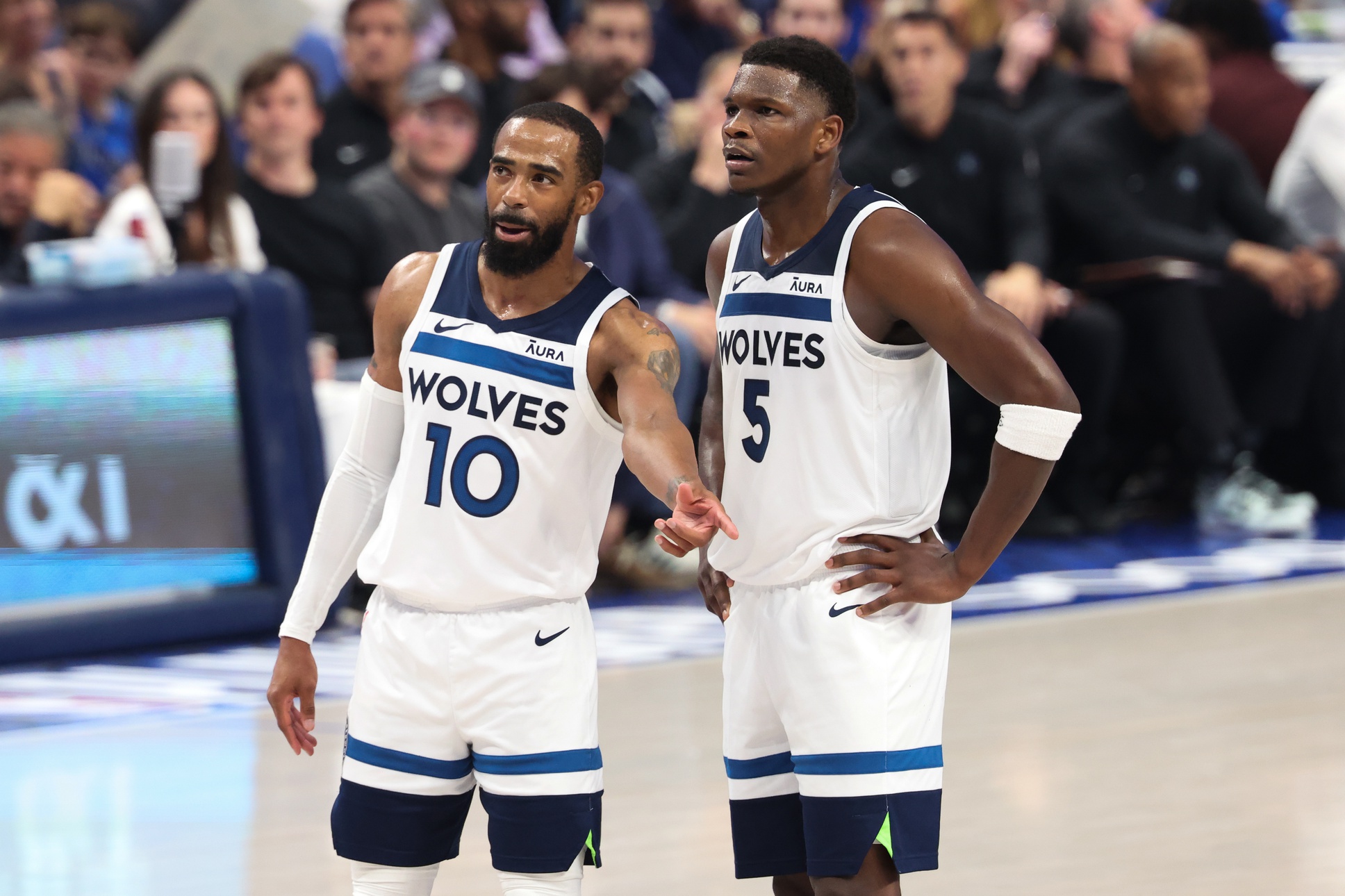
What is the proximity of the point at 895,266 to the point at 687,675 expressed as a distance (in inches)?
125

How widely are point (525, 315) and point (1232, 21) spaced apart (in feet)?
23.6

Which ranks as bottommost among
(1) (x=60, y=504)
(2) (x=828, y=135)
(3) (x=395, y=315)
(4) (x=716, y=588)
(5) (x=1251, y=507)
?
(5) (x=1251, y=507)

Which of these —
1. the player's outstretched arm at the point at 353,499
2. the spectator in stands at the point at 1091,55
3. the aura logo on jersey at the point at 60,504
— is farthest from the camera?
the spectator in stands at the point at 1091,55

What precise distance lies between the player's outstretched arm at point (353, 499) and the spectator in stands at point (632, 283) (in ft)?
12.7

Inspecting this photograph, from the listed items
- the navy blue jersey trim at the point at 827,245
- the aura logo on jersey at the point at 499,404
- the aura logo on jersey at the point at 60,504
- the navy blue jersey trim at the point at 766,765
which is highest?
the navy blue jersey trim at the point at 827,245

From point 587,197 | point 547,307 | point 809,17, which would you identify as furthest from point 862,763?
point 809,17

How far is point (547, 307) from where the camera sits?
3082 millimetres

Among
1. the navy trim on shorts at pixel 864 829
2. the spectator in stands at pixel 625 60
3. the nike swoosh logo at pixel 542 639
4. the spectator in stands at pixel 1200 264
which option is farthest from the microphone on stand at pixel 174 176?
the navy trim on shorts at pixel 864 829

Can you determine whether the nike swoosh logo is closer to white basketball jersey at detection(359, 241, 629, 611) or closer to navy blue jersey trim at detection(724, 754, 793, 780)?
white basketball jersey at detection(359, 241, 629, 611)

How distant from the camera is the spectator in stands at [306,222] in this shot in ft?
23.7

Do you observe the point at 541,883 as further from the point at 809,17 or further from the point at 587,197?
the point at 809,17

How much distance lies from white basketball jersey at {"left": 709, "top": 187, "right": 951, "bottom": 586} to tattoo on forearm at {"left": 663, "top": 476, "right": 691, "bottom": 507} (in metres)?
0.38

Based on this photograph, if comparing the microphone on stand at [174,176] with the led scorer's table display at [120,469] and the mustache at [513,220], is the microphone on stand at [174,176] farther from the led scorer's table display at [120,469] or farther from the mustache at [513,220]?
the mustache at [513,220]

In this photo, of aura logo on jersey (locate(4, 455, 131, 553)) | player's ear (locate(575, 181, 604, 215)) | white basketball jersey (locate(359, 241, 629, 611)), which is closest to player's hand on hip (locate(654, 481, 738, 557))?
white basketball jersey (locate(359, 241, 629, 611))
